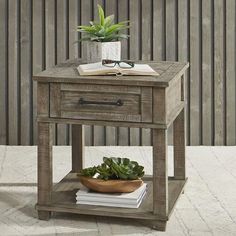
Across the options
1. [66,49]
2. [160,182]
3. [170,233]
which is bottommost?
[170,233]

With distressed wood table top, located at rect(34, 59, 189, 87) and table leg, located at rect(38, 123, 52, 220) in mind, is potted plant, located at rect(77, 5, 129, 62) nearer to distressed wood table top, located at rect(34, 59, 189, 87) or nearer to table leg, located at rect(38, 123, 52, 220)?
distressed wood table top, located at rect(34, 59, 189, 87)

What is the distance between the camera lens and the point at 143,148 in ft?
14.9

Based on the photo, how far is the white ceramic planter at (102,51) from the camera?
3.37m

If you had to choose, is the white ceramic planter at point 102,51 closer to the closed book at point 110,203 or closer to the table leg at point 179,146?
the table leg at point 179,146

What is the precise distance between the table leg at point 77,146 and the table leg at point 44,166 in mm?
460

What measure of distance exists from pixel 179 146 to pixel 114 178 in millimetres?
511

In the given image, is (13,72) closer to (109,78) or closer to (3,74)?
(3,74)

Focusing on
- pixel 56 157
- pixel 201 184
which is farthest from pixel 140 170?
pixel 56 157

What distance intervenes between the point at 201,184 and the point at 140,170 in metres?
0.59

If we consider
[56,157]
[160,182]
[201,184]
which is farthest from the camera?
[56,157]

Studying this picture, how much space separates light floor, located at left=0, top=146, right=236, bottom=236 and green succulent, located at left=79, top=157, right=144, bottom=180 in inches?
6.9

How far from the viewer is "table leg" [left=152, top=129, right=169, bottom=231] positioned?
3008 mm

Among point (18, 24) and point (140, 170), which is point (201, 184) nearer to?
point (140, 170)

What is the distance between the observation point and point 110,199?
10.3ft
